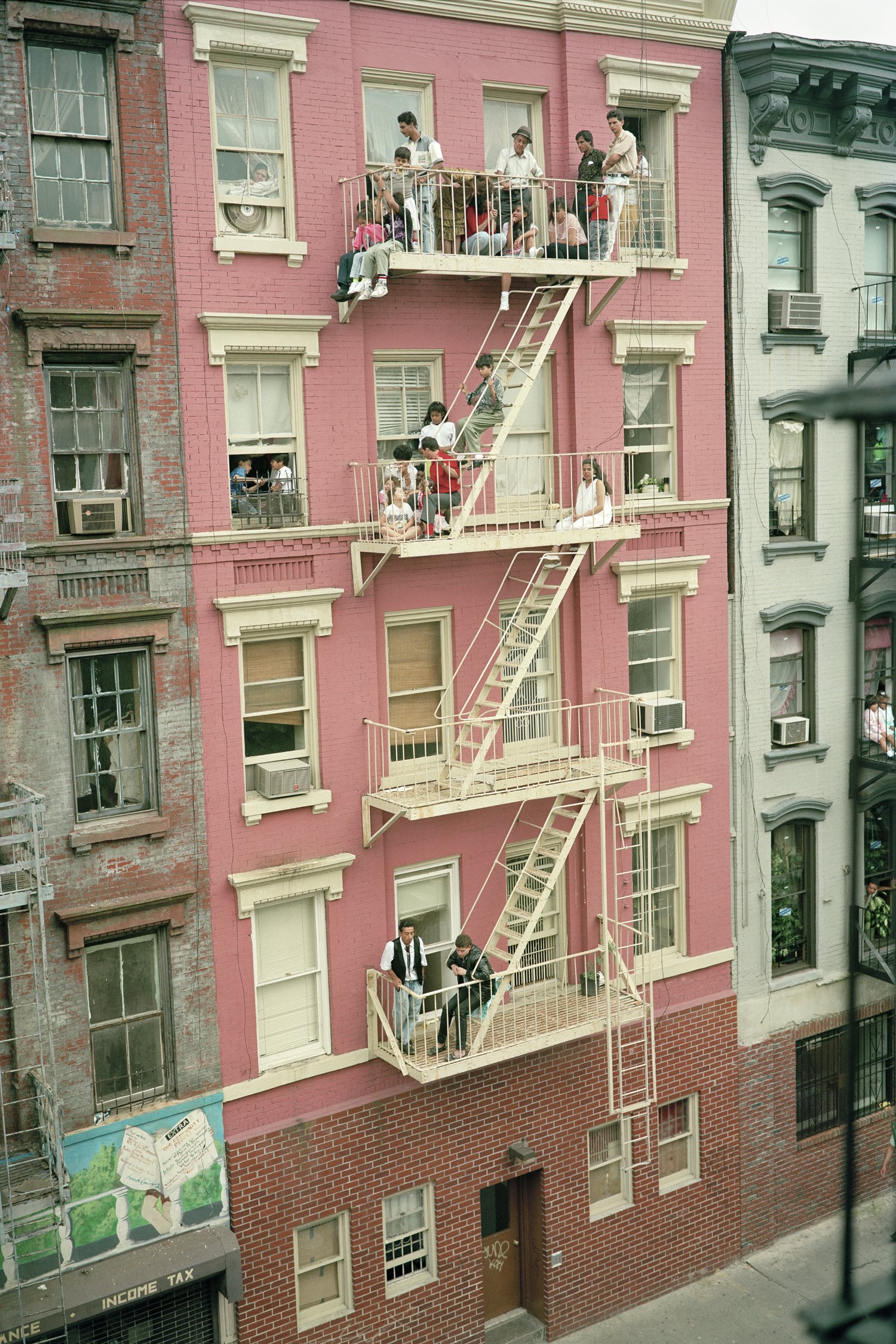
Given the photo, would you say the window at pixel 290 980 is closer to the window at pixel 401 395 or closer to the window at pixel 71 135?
the window at pixel 401 395

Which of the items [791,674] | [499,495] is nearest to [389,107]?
[499,495]

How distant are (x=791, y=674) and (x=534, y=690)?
16.3 feet

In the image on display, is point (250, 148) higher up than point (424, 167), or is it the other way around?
point (250, 148)

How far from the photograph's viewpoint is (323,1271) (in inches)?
630

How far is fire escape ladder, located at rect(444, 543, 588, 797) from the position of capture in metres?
15.3

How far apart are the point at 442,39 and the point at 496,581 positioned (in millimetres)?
6643

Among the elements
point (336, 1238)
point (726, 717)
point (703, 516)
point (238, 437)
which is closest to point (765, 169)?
point (703, 516)

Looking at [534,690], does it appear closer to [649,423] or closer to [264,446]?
[649,423]

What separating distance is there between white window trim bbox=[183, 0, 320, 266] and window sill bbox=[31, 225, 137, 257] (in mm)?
1027

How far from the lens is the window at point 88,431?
13625 millimetres

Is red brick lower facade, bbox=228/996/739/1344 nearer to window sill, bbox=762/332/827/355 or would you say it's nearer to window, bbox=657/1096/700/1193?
window, bbox=657/1096/700/1193

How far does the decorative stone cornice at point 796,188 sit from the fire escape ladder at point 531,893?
9176 mm

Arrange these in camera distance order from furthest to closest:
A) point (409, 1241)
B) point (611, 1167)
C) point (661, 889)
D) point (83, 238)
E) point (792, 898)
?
1. point (792, 898)
2. point (661, 889)
3. point (611, 1167)
4. point (409, 1241)
5. point (83, 238)

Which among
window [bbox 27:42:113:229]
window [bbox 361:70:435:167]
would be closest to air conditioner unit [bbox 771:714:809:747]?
window [bbox 361:70:435:167]
